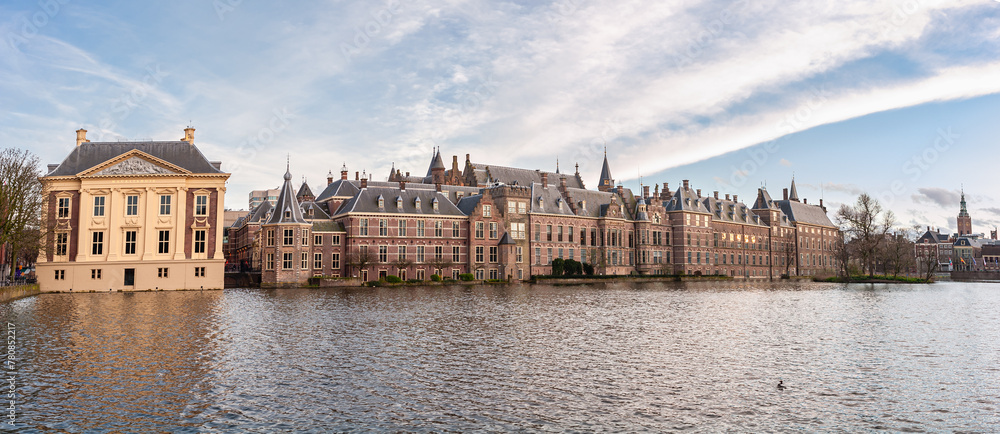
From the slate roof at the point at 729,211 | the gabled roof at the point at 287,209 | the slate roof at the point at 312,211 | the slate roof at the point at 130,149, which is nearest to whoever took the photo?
the slate roof at the point at 130,149

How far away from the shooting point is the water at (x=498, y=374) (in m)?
13.5

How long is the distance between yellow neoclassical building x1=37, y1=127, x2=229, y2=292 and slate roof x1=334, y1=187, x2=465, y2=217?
18643mm

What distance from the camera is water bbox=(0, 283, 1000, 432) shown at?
44.3 feet

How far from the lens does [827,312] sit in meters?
39.0

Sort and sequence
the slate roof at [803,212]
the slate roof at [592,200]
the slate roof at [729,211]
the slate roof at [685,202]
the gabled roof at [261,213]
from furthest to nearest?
the slate roof at [803,212]
the slate roof at [729,211]
the slate roof at [685,202]
the slate roof at [592,200]
the gabled roof at [261,213]

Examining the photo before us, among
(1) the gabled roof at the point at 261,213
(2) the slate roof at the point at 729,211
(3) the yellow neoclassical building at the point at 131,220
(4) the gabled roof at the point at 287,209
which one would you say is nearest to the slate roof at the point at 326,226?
(4) the gabled roof at the point at 287,209

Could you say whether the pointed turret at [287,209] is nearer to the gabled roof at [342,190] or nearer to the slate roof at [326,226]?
the slate roof at [326,226]

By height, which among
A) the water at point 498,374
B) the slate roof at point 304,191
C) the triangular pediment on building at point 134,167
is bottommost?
the water at point 498,374

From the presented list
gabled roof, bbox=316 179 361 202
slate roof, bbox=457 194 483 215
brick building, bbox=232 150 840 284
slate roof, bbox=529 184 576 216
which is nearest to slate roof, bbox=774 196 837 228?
brick building, bbox=232 150 840 284

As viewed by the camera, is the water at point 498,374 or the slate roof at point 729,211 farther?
the slate roof at point 729,211

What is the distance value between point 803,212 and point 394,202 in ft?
309

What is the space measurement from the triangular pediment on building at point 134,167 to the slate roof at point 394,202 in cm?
2111

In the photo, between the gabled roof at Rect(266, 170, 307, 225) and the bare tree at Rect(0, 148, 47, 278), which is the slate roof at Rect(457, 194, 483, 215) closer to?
the gabled roof at Rect(266, 170, 307, 225)

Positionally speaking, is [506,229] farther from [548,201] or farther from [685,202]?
[685,202]
